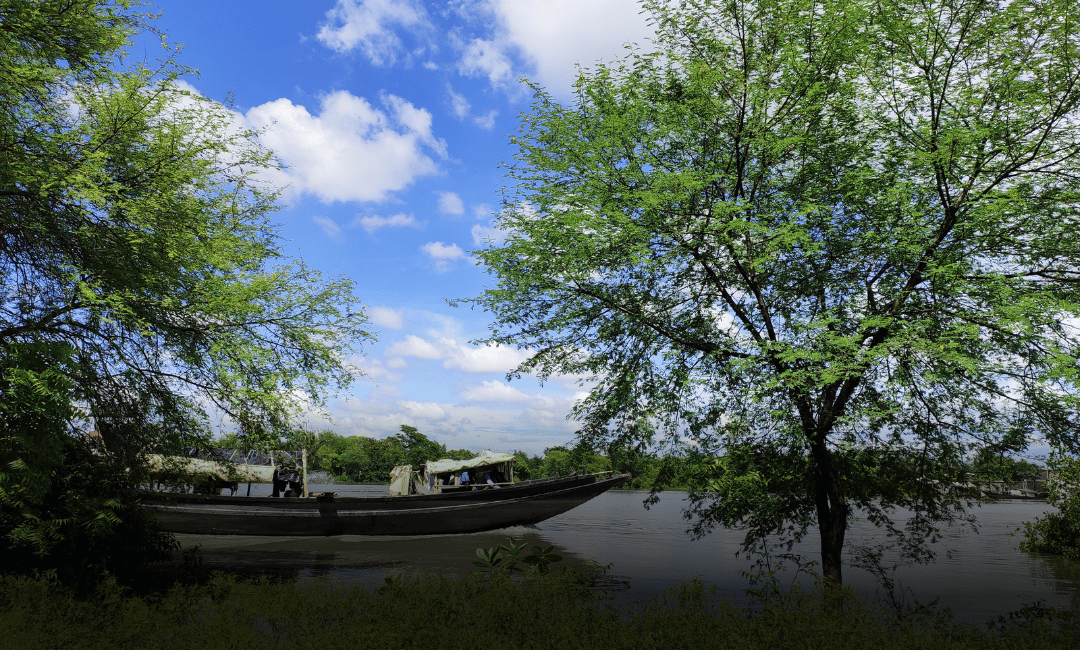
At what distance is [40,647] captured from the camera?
6.14 metres

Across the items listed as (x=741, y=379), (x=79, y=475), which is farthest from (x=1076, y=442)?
(x=79, y=475)

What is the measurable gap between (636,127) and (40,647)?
462 inches

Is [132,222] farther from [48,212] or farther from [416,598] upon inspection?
[416,598]

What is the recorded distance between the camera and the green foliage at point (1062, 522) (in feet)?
63.8

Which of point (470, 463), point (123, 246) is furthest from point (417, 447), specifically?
point (123, 246)

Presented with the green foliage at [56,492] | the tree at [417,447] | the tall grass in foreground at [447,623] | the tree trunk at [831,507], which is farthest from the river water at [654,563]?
the tree at [417,447]

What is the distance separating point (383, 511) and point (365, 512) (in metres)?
0.71

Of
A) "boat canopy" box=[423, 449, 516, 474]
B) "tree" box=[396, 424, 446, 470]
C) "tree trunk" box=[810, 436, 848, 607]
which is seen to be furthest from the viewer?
"tree" box=[396, 424, 446, 470]

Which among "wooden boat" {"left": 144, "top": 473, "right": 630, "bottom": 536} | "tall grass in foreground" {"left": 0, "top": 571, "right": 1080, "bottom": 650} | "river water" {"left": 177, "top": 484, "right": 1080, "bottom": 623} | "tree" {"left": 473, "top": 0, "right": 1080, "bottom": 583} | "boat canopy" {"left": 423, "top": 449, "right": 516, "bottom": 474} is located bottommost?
"river water" {"left": 177, "top": 484, "right": 1080, "bottom": 623}

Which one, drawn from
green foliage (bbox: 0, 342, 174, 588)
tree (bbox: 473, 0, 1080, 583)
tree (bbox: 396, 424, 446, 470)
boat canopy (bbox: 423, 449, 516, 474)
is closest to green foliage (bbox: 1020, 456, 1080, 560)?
tree (bbox: 473, 0, 1080, 583)

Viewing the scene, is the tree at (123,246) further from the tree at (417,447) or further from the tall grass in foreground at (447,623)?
the tree at (417,447)

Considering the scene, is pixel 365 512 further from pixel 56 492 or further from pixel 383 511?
pixel 56 492

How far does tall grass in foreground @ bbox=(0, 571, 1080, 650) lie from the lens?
5973mm

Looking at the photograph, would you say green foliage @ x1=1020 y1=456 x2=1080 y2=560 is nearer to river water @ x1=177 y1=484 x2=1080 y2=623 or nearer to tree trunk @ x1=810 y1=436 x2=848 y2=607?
river water @ x1=177 y1=484 x2=1080 y2=623
